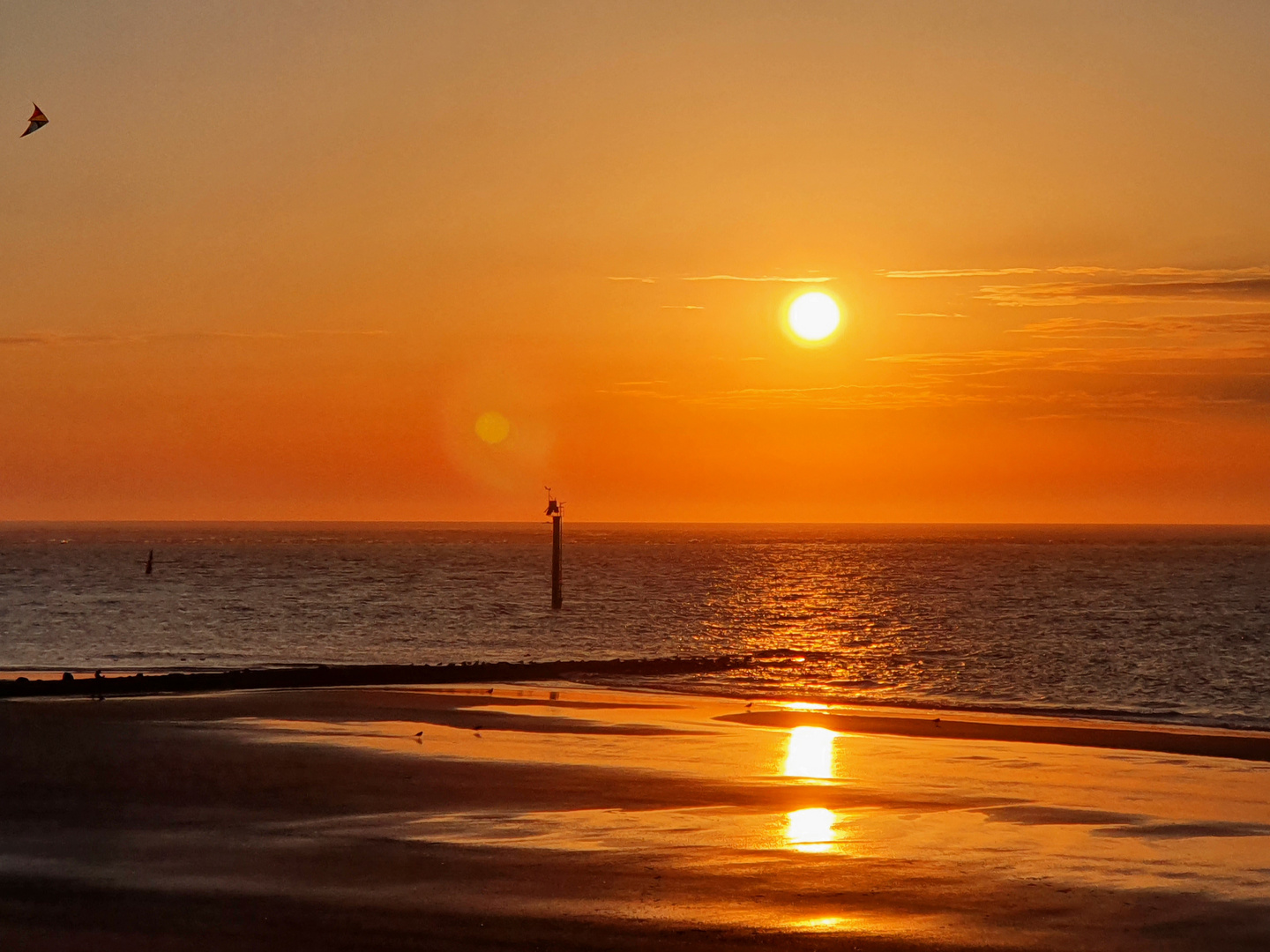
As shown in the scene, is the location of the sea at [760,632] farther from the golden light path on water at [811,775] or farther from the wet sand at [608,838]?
the wet sand at [608,838]

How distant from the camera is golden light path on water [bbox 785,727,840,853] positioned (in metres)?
19.3

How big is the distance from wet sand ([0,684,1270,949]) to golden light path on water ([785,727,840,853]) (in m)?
0.08

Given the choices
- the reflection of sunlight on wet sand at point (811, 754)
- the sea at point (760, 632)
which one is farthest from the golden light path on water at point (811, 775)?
the sea at point (760, 632)

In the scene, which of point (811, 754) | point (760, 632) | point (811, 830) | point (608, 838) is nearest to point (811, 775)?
point (811, 754)

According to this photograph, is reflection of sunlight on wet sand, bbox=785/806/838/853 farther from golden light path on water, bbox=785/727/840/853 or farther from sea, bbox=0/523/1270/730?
sea, bbox=0/523/1270/730

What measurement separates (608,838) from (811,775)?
7.41m

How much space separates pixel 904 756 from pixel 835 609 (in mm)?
79956

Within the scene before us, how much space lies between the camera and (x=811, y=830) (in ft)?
65.8

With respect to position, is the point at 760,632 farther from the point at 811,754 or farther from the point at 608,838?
the point at 608,838

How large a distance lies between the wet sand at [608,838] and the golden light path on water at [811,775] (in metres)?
0.08

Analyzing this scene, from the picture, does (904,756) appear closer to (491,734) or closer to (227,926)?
(491,734)

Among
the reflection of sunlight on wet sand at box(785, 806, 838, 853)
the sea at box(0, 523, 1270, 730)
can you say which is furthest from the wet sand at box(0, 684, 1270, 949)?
the sea at box(0, 523, 1270, 730)

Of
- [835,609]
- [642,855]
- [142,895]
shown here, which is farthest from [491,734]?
[835,609]

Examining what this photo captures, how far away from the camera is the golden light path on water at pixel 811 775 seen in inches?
758
